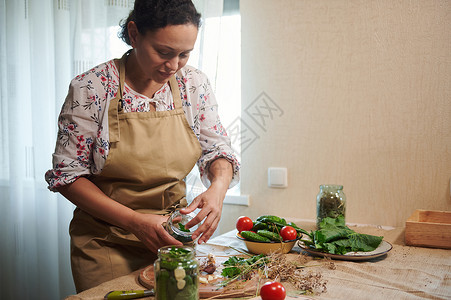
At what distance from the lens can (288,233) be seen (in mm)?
1354

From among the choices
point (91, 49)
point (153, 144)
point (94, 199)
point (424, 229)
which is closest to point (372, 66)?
point (424, 229)

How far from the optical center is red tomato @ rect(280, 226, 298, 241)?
1352mm

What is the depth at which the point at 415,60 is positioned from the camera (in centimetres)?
175

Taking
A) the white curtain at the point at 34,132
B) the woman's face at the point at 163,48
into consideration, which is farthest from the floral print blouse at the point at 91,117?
the white curtain at the point at 34,132

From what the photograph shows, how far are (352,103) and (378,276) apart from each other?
0.92 m

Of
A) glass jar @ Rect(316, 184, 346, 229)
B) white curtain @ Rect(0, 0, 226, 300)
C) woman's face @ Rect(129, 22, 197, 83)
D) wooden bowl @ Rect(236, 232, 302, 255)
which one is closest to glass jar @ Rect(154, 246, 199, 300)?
wooden bowl @ Rect(236, 232, 302, 255)

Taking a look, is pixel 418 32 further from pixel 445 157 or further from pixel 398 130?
pixel 445 157

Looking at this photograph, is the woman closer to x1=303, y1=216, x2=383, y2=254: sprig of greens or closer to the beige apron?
the beige apron

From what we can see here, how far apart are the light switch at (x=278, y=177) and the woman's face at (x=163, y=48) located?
A: 0.89 metres

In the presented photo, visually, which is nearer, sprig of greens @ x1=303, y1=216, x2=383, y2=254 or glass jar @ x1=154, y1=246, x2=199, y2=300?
glass jar @ x1=154, y1=246, x2=199, y2=300

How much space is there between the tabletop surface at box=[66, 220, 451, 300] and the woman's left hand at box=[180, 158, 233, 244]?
14cm

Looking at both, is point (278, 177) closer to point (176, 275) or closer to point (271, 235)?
point (271, 235)

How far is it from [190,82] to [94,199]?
0.53 meters

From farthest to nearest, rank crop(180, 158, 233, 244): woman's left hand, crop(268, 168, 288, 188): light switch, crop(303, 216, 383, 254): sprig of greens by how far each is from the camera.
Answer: crop(268, 168, 288, 188): light switch < crop(303, 216, 383, 254): sprig of greens < crop(180, 158, 233, 244): woman's left hand
